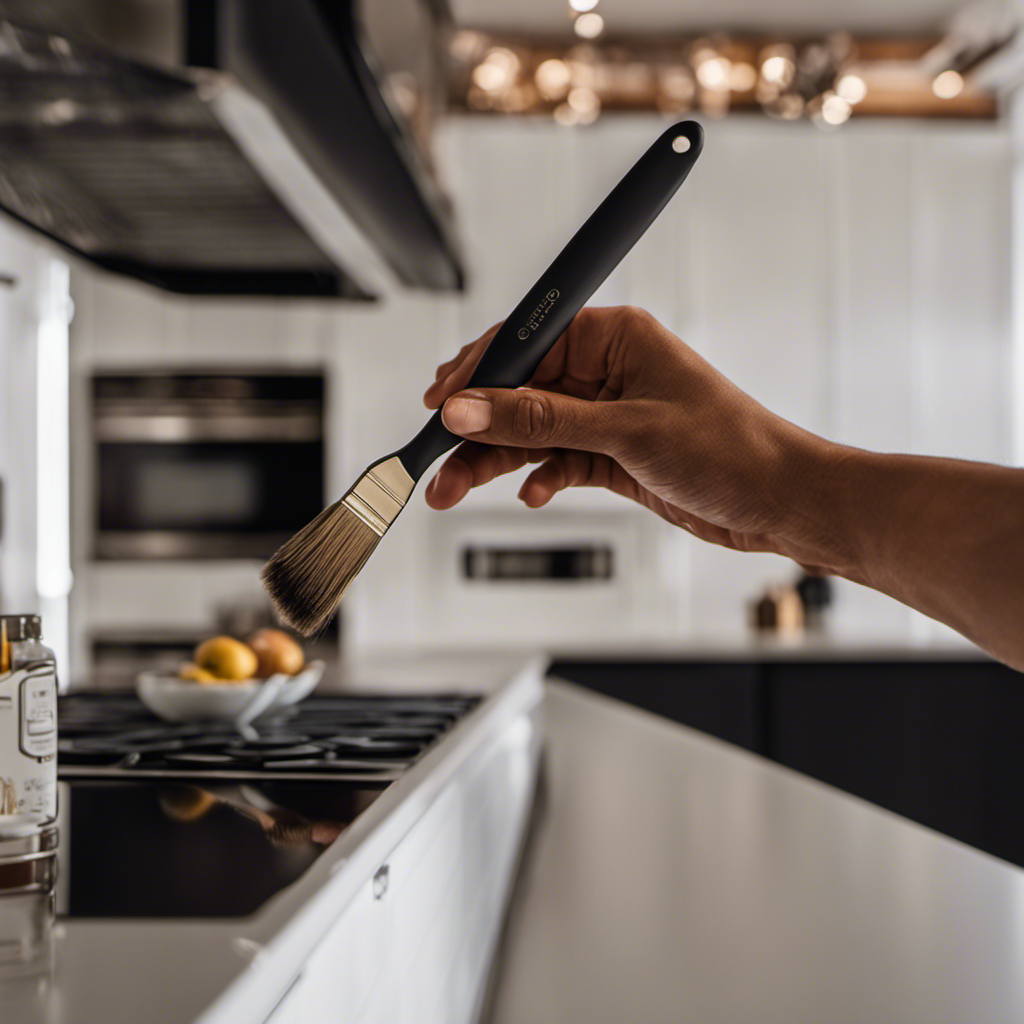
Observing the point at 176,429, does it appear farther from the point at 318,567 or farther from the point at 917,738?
the point at 318,567

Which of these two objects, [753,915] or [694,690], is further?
[694,690]

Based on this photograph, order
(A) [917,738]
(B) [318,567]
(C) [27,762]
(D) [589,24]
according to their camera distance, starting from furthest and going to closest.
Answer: (D) [589,24] → (A) [917,738] → (B) [318,567] → (C) [27,762]

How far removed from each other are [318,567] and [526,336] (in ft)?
0.60

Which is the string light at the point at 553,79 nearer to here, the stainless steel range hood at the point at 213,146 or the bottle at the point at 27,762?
the stainless steel range hood at the point at 213,146

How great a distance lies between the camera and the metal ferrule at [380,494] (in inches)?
23.0

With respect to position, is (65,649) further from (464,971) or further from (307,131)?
(464,971)

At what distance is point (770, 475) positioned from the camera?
587 millimetres

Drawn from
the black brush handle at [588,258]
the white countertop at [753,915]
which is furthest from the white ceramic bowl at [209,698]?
the black brush handle at [588,258]

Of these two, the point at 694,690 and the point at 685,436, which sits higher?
the point at 685,436

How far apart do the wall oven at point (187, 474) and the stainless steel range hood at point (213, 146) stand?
1.52 meters

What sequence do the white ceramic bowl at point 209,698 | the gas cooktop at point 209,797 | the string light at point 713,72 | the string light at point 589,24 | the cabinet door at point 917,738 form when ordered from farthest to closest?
the string light at point 713,72 → the string light at point 589,24 → the cabinet door at point 917,738 → the white ceramic bowl at point 209,698 → the gas cooktop at point 209,797

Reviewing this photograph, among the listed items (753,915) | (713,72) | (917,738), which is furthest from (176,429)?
(753,915)

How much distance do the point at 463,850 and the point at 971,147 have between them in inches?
131

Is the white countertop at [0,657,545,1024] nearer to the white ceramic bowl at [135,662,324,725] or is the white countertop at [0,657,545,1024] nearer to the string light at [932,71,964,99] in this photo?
the white ceramic bowl at [135,662,324,725]
